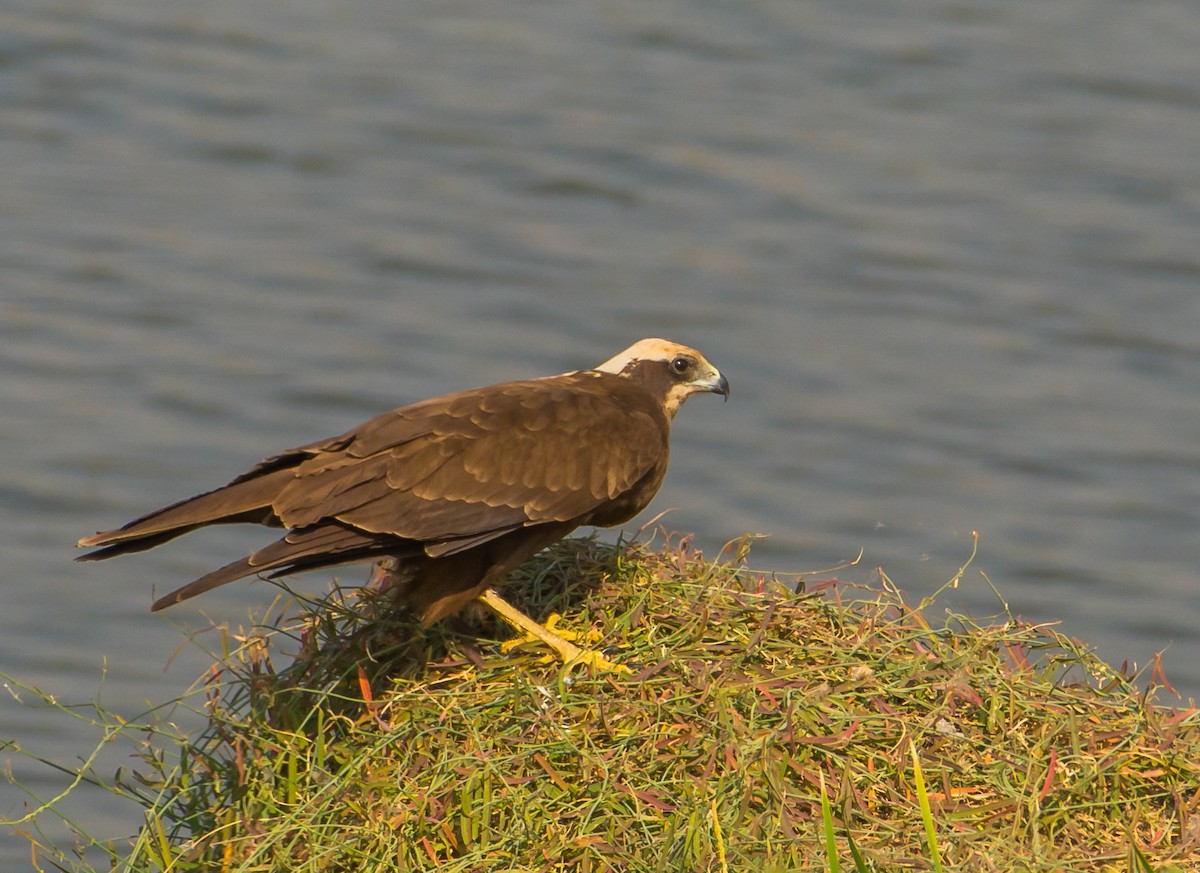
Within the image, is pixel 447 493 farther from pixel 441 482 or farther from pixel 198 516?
pixel 198 516

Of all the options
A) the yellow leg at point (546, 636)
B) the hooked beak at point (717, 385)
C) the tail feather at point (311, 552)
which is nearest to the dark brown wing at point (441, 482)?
the tail feather at point (311, 552)

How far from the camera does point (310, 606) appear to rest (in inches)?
190

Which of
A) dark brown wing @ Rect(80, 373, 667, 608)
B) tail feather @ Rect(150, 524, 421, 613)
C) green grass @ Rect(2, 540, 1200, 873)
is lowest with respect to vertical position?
green grass @ Rect(2, 540, 1200, 873)

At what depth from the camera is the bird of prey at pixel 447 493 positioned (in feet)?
15.6

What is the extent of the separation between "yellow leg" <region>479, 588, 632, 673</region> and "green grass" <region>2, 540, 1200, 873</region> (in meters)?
0.04

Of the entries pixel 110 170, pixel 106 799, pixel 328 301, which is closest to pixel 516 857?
pixel 106 799

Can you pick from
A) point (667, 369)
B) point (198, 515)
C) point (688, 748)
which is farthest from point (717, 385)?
point (688, 748)

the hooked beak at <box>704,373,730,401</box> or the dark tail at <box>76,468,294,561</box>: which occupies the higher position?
the hooked beak at <box>704,373,730,401</box>

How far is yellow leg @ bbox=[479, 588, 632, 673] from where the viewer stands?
4.34m

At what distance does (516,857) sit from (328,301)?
864cm

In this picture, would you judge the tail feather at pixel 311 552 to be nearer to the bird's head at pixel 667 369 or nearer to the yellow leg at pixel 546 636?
the yellow leg at pixel 546 636

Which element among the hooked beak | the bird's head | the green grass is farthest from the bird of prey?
the hooked beak

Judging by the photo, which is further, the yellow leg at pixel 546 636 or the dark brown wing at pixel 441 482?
the dark brown wing at pixel 441 482

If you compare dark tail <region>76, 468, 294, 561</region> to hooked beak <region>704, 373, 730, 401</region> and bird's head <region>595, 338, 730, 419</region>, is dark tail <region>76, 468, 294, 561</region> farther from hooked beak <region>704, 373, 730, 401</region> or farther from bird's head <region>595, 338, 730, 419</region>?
hooked beak <region>704, 373, 730, 401</region>
